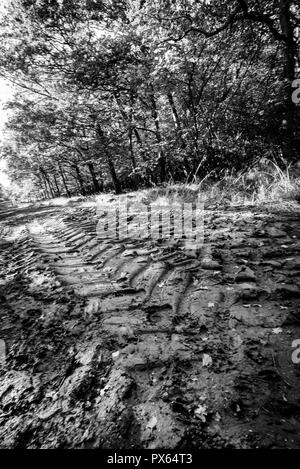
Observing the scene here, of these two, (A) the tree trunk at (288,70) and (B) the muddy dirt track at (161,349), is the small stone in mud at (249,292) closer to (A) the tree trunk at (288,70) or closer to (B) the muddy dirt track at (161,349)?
(B) the muddy dirt track at (161,349)

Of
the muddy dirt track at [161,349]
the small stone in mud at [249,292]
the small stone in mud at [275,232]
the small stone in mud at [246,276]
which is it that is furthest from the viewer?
the small stone in mud at [275,232]

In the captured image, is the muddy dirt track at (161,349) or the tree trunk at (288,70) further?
the tree trunk at (288,70)

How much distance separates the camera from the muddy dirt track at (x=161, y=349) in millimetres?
1151

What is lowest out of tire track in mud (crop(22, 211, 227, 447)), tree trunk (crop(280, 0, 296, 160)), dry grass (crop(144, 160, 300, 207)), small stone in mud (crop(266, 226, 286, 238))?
tire track in mud (crop(22, 211, 227, 447))

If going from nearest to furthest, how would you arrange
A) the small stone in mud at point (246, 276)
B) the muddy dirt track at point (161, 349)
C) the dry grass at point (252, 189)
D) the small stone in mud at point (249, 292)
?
the muddy dirt track at point (161, 349) < the small stone in mud at point (249, 292) < the small stone in mud at point (246, 276) < the dry grass at point (252, 189)

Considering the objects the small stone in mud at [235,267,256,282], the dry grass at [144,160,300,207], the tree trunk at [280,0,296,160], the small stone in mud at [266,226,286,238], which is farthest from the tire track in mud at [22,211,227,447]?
the tree trunk at [280,0,296,160]

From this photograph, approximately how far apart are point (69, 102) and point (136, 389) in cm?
1042

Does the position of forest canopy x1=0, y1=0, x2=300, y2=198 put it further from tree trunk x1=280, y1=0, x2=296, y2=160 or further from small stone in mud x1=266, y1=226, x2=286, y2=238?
small stone in mud x1=266, y1=226, x2=286, y2=238

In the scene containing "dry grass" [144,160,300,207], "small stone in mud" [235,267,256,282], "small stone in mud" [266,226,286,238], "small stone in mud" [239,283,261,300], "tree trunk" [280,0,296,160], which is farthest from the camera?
"tree trunk" [280,0,296,160]

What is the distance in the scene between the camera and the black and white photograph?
1.19 m

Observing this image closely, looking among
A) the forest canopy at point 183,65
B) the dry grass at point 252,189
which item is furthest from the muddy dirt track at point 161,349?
the forest canopy at point 183,65

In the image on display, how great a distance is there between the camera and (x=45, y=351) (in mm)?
1769

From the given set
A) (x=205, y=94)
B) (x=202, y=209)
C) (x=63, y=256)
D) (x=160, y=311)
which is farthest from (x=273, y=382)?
(x=205, y=94)

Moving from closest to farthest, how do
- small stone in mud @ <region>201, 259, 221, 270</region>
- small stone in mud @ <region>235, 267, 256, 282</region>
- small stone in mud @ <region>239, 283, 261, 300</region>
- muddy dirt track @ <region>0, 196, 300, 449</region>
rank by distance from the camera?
muddy dirt track @ <region>0, 196, 300, 449</region>, small stone in mud @ <region>239, 283, 261, 300</region>, small stone in mud @ <region>235, 267, 256, 282</region>, small stone in mud @ <region>201, 259, 221, 270</region>
